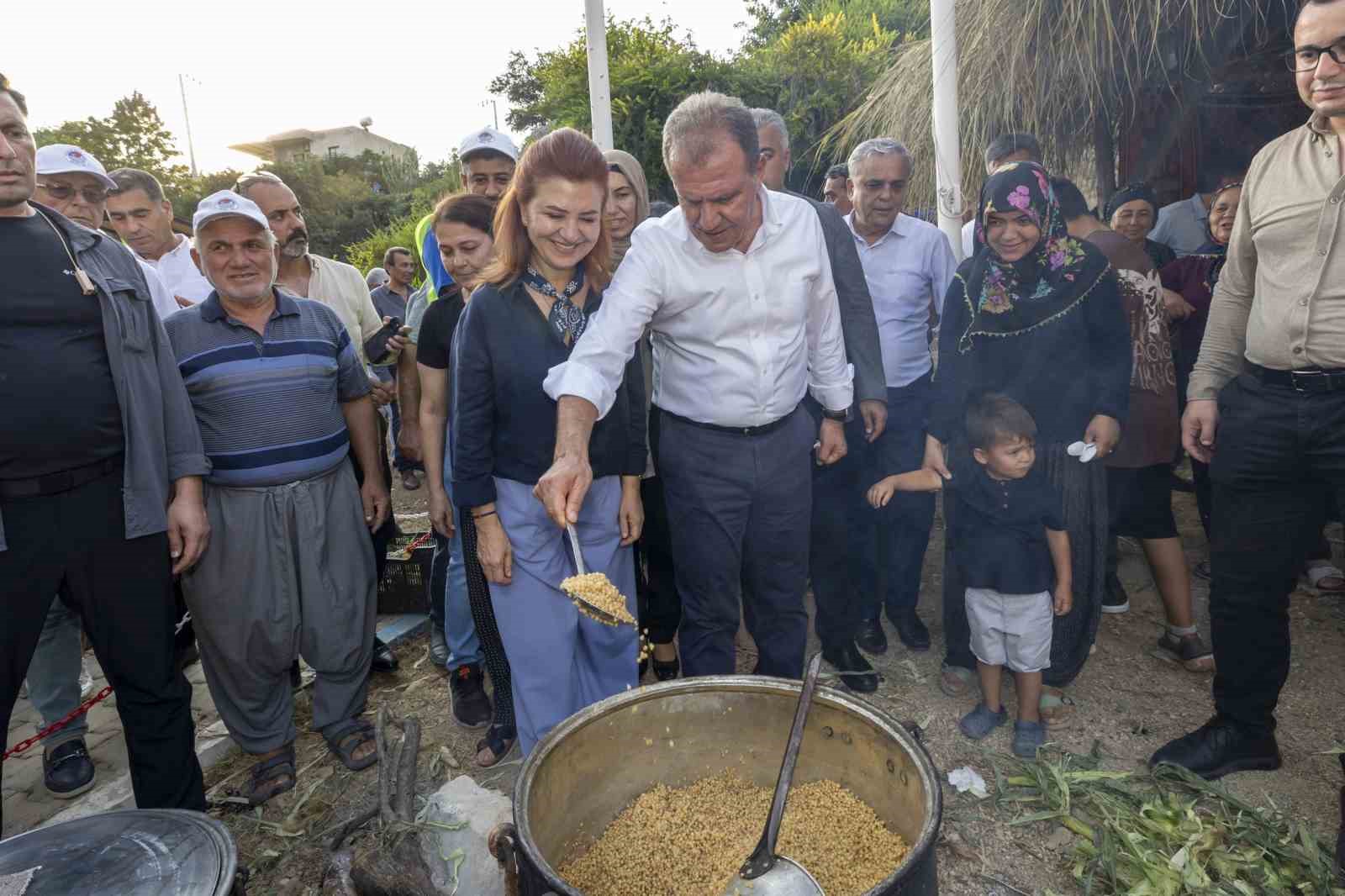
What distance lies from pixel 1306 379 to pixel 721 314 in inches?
70.2

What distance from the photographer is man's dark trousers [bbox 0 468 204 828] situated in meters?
2.32

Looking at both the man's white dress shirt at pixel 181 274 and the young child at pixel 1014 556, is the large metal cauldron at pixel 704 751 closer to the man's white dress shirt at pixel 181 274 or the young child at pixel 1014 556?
the young child at pixel 1014 556

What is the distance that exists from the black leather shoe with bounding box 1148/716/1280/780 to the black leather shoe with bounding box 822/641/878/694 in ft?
3.70

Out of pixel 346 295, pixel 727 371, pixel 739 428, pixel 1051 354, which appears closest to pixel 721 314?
pixel 727 371

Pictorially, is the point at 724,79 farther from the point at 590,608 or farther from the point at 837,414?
the point at 590,608

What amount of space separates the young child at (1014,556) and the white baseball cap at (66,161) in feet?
12.8

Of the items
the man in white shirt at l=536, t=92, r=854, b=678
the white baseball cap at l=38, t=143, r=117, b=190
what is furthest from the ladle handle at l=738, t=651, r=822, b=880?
the white baseball cap at l=38, t=143, r=117, b=190

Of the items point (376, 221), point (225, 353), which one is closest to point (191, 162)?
point (376, 221)

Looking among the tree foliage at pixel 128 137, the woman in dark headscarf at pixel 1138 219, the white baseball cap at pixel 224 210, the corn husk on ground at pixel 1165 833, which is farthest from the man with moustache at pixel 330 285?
the tree foliage at pixel 128 137

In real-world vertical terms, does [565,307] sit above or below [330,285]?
below

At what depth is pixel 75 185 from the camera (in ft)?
11.6

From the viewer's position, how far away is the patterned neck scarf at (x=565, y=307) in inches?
98.9

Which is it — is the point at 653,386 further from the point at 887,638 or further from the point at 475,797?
the point at 887,638

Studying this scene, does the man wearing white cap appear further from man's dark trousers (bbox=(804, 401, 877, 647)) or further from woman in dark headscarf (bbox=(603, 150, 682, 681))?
man's dark trousers (bbox=(804, 401, 877, 647))
